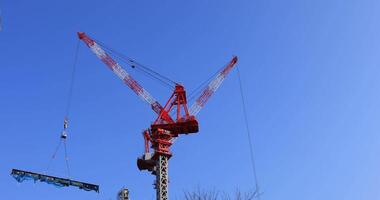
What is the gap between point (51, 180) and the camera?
79.9 metres

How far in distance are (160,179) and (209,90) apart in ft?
71.2

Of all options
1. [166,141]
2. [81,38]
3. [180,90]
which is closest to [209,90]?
[180,90]

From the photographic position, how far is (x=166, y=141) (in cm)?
11906

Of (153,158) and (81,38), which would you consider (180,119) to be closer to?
(153,158)

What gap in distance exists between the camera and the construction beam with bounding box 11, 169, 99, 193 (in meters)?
78.2

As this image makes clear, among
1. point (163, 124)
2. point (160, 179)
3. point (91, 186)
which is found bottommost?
point (91, 186)

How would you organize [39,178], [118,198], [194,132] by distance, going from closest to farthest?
[39,178]
[118,198]
[194,132]

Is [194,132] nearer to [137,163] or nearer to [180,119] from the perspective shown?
[180,119]

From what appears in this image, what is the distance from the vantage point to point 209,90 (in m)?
125

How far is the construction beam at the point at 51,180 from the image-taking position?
78.2 m

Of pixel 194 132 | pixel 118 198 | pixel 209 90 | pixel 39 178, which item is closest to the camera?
pixel 39 178

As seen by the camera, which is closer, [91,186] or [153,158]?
[91,186]

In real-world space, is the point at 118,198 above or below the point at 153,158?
below

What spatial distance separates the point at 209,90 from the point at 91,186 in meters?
49.0
